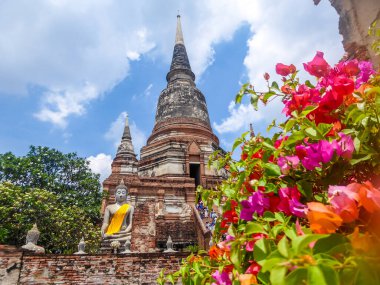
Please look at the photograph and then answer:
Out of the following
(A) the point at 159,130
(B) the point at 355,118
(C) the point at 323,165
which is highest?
(A) the point at 159,130

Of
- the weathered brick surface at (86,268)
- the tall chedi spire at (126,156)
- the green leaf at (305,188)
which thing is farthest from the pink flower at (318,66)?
the tall chedi spire at (126,156)

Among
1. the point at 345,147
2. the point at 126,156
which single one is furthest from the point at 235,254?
the point at 126,156

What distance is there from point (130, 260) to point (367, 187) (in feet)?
22.1

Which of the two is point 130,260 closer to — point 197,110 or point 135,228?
point 135,228

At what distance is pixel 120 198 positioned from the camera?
9531 millimetres

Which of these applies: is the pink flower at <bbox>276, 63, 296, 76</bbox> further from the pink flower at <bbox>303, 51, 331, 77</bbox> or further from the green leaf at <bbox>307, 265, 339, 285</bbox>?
the green leaf at <bbox>307, 265, 339, 285</bbox>

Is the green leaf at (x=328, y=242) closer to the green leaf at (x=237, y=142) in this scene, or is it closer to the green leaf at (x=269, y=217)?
the green leaf at (x=269, y=217)

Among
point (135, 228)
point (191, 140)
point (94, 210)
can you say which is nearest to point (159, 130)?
point (191, 140)

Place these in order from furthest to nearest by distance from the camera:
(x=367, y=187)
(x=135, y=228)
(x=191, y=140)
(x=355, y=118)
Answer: (x=191, y=140)
(x=135, y=228)
(x=355, y=118)
(x=367, y=187)

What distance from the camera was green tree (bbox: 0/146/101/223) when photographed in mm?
16438

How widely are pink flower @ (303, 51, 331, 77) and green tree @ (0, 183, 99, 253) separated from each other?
14007mm

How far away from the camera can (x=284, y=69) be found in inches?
62.1

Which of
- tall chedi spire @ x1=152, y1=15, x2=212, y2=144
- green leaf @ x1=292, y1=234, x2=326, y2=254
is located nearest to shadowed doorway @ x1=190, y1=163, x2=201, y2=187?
tall chedi spire @ x1=152, y1=15, x2=212, y2=144

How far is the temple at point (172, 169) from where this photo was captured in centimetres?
1220
